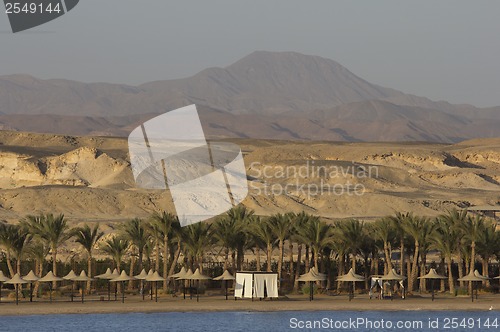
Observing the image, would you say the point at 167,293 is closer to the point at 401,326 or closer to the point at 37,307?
the point at 37,307

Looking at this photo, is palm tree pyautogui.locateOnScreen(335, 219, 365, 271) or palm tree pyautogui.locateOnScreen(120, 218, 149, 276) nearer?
palm tree pyautogui.locateOnScreen(335, 219, 365, 271)

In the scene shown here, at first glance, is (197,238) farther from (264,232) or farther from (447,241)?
(447,241)

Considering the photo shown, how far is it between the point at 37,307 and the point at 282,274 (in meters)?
17.8

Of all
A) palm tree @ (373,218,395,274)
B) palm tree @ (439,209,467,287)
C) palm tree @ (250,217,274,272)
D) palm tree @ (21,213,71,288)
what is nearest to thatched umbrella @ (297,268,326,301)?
palm tree @ (250,217,274,272)

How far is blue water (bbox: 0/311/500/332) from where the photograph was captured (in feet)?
150

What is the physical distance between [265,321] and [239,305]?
22.1ft

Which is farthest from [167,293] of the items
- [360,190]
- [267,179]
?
[267,179]

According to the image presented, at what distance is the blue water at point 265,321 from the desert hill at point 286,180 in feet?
167

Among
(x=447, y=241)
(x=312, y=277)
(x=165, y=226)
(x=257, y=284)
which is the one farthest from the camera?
(x=165, y=226)

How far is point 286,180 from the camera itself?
5522 inches

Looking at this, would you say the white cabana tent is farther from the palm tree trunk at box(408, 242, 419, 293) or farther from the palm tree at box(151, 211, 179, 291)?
the palm tree trunk at box(408, 242, 419, 293)

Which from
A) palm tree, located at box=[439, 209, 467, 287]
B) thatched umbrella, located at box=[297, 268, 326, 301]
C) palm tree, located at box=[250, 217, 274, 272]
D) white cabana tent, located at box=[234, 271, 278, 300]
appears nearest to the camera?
white cabana tent, located at box=[234, 271, 278, 300]

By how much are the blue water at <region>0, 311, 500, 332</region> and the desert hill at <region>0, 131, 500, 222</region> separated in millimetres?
50831

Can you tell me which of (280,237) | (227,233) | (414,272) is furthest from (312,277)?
(414,272)
